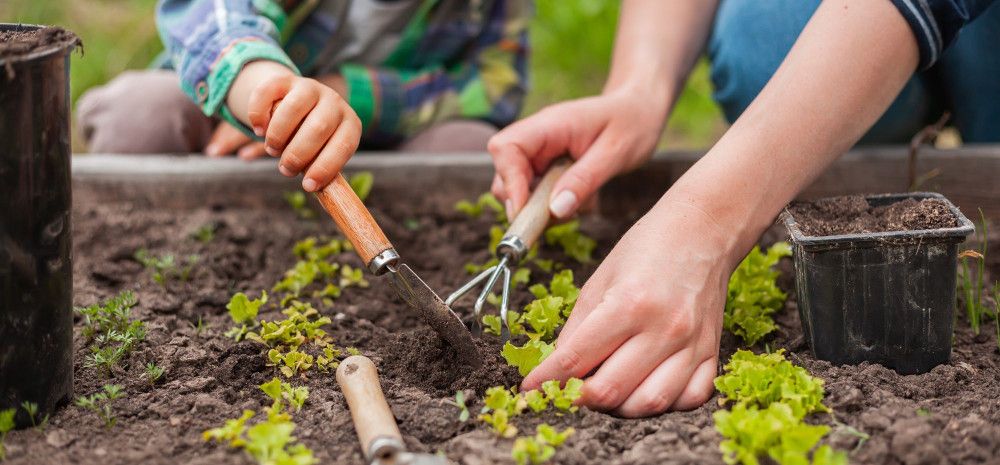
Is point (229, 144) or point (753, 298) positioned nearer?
point (753, 298)

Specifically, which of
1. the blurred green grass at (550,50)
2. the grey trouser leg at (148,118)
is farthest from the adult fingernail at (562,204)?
the blurred green grass at (550,50)

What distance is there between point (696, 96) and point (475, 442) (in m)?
3.02

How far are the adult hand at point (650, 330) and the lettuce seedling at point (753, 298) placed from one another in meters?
0.22

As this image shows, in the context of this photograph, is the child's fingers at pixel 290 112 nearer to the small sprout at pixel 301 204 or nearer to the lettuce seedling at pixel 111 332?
the lettuce seedling at pixel 111 332

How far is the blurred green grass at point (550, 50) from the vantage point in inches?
165

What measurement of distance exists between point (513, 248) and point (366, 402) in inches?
21.7

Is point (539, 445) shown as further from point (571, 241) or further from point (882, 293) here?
point (571, 241)

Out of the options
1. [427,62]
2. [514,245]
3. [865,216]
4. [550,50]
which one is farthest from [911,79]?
[550,50]

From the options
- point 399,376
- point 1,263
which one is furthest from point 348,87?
point 1,263

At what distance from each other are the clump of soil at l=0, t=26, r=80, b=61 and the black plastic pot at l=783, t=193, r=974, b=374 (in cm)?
129

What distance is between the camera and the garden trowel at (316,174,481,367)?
69.4 inches

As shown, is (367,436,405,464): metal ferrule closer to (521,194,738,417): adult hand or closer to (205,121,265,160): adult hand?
(521,194,738,417): adult hand

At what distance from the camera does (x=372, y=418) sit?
5.14 ft

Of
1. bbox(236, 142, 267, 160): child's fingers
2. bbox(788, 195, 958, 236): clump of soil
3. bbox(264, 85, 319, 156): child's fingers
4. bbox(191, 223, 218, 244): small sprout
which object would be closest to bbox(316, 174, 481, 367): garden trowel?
bbox(264, 85, 319, 156): child's fingers
